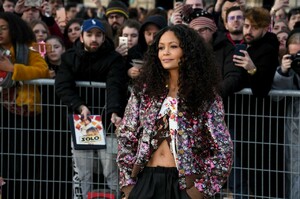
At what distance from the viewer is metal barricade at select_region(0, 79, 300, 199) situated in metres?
8.57

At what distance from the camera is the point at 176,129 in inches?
260

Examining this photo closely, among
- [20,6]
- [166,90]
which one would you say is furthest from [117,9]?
[166,90]

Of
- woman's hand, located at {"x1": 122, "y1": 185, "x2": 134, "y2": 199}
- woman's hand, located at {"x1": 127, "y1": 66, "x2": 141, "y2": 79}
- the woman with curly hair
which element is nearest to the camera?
woman's hand, located at {"x1": 127, "y1": 66, "x2": 141, "y2": 79}

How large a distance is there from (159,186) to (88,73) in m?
2.58

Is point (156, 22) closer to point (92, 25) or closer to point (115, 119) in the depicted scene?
point (92, 25)

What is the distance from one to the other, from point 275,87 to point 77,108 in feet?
6.20

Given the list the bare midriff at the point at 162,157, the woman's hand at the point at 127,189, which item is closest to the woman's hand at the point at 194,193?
the bare midriff at the point at 162,157

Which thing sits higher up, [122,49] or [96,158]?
[122,49]

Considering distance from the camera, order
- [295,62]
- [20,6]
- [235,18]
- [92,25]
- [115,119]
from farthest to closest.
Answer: [20,6] → [235,18] → [92,25] → [295,62] → [115,119]

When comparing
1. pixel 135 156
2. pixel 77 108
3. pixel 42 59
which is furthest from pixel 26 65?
pixel 135 156

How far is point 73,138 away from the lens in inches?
344

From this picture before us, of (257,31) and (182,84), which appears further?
(257,31)

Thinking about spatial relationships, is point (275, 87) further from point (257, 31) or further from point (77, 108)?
point (77, 108)

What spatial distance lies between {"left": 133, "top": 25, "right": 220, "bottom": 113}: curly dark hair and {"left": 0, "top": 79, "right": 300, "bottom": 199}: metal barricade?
183 centimetres
